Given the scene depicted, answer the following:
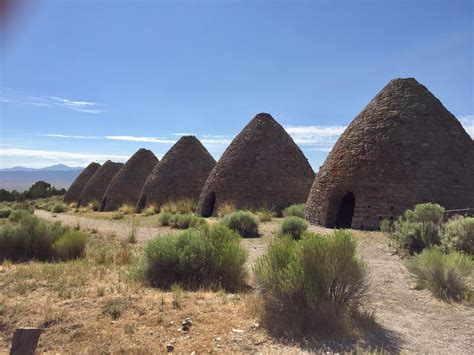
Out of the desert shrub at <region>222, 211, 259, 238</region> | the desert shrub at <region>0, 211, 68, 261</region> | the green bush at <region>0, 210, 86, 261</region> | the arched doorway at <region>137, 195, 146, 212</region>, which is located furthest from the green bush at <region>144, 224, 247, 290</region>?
the arched doorway at <region>137, 195, 146, 212</region>

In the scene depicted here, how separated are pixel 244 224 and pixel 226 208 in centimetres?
575

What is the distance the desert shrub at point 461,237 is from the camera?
25.9 ft

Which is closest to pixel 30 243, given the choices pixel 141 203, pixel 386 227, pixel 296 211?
pixel 386 227

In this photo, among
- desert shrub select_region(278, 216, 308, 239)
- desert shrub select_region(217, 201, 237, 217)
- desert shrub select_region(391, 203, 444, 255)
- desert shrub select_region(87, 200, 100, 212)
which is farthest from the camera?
desert shrub select_region(87, 200, 100, 212)

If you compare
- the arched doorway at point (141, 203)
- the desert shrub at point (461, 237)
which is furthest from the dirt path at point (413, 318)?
the arched doorway at point (141, 203)

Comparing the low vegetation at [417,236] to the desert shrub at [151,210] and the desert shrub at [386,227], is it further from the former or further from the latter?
the desert shrub at [151,210]

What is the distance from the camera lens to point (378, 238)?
1127 cm

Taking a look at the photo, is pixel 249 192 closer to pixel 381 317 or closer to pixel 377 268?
pixel 377 268

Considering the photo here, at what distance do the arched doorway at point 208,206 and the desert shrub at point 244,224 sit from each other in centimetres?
757

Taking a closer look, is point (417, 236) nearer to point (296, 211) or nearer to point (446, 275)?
point (446, 275)

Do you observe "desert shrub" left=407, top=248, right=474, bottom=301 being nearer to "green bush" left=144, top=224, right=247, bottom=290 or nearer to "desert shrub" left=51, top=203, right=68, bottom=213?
"green bush" left=144, top=224, right=247, bottom=290

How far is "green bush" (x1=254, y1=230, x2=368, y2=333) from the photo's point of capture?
4.66 meters

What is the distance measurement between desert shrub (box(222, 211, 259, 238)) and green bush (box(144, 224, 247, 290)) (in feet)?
20.1

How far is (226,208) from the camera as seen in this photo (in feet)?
61.7
